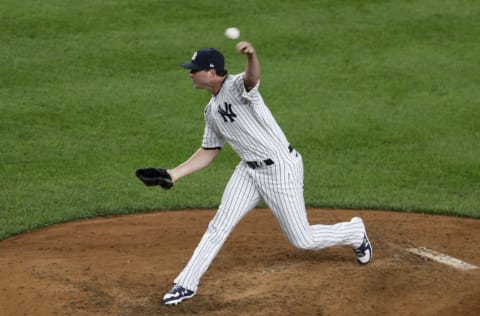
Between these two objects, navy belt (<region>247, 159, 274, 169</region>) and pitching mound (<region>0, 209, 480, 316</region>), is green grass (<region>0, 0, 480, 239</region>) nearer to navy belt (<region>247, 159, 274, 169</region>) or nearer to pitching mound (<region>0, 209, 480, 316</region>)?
pitching mound (<region>0, 209, 480, 316</region>)

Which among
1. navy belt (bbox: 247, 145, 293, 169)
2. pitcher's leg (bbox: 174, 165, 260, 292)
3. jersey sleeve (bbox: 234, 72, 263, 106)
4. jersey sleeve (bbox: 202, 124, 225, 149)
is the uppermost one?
jersey sleeve (bbox: 234, 72, 263, 106)

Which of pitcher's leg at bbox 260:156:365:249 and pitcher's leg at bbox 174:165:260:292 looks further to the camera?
pitcher's leg at bbox 260:156:365:249

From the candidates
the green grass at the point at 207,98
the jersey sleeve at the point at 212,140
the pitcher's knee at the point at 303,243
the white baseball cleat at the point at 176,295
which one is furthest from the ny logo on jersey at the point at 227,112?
the green grass at the point at 207,98

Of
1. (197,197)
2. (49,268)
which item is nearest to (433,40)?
(197,197)

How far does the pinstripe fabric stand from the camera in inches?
281

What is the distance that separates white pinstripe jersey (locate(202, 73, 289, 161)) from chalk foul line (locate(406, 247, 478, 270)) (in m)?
1.70

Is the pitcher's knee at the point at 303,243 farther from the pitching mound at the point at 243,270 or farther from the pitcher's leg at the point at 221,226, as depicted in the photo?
the pitcher's leg at the point at 221,226

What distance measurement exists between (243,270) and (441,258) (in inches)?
65.3

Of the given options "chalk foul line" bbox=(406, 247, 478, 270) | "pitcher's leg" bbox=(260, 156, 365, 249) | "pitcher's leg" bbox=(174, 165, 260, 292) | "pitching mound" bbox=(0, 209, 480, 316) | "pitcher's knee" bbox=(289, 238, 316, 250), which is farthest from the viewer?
"chalk foul line" bbox=(406, 247, 478, 270)

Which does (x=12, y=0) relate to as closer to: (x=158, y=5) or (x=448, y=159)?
(x=158, y=5)

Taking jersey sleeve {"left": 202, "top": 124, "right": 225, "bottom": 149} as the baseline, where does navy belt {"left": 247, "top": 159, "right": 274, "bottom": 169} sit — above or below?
below

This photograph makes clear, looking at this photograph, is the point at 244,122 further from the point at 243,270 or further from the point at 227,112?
the point at 243,270

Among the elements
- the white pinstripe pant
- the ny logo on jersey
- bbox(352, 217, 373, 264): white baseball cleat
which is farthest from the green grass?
the ny logo on jersey

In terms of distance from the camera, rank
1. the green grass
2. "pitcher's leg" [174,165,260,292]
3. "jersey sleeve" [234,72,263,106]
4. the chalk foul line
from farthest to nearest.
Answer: the green grass
the chalk foul line
"pitcher's leg" [174,165,260,292]
"jersey sleeve" [234,72,263,106]
